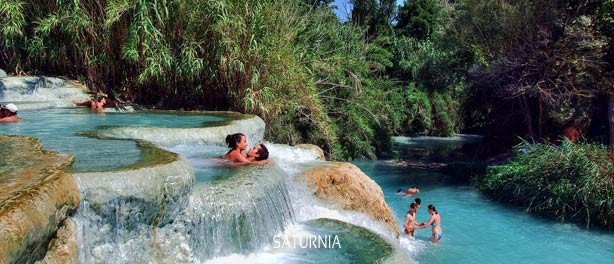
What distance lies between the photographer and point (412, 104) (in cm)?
2419

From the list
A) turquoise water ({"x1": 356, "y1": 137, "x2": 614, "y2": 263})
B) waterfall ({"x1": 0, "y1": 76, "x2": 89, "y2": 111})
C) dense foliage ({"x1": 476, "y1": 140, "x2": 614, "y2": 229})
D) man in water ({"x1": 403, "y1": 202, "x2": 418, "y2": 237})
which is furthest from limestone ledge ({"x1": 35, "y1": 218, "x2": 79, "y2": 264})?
dense foliage ({"x1": 476, "y1": 140, "x2": 614, "y2": 229})

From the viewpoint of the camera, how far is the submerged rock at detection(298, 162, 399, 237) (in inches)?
316

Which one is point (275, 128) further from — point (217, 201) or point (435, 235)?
point (217, 201)

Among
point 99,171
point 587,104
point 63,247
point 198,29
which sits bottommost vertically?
point 63,247

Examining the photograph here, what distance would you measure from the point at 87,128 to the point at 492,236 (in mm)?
7269

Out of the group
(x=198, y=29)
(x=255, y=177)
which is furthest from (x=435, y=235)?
(x=198, y=29)

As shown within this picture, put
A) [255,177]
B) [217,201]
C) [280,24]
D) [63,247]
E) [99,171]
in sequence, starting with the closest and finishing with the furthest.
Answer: [63,247]
[99,171]
[217,201]
[255,177]
[280,24]

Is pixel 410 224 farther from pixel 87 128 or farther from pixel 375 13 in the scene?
pixel 375 13

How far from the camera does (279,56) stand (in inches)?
462

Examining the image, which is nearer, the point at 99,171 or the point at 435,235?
the point at 99,171

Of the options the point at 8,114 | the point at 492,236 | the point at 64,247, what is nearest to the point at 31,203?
the point at 64,247

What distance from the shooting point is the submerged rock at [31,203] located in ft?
10.1

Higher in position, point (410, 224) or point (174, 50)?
point (174, 50)

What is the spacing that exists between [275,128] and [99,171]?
983cm
